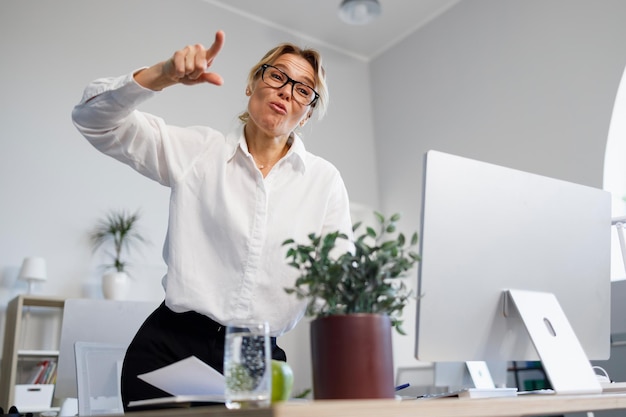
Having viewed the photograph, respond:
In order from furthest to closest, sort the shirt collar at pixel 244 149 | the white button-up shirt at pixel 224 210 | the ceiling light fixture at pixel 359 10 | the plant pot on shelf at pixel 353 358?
the ceiling light fixture at pixel 359 10 → the shirt collar at pixel 244 149 → the white button-up shirt at pixel 224 210 → the plant pot on shelf at pixel 353 358

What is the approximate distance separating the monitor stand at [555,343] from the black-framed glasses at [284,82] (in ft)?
2.21

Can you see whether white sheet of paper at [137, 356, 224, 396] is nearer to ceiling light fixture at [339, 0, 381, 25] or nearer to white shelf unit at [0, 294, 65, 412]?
white shelf unit at [0, 294, 65, 412]

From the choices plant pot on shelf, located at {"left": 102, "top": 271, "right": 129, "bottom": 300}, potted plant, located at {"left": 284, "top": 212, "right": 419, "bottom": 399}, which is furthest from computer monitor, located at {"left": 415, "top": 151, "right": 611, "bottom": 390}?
plant pot on shelf, located at {"left": 102, "top": 271, "right": 129, "bottom": 300}

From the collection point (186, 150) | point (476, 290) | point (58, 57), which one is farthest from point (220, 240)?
point (58, 57)

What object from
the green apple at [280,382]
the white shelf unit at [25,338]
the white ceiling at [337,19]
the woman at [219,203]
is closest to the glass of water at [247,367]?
the green apple at [280,382]

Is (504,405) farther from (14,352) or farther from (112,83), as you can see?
(14,352)

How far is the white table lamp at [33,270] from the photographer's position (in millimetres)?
3498

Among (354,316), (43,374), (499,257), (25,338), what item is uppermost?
(499,257)

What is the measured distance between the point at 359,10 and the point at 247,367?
12.9 feet

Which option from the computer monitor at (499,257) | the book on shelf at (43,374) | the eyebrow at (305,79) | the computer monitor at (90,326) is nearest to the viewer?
the computer monitor at (499,257)

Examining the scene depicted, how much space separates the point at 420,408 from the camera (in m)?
0.68

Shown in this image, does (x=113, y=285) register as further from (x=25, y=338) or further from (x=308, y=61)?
(x=308, y=61)

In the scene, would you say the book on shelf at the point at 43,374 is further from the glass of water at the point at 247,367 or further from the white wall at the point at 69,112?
the glass of water at the point at 247,367

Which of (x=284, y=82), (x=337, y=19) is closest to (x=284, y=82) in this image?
(x=284, y=82)
